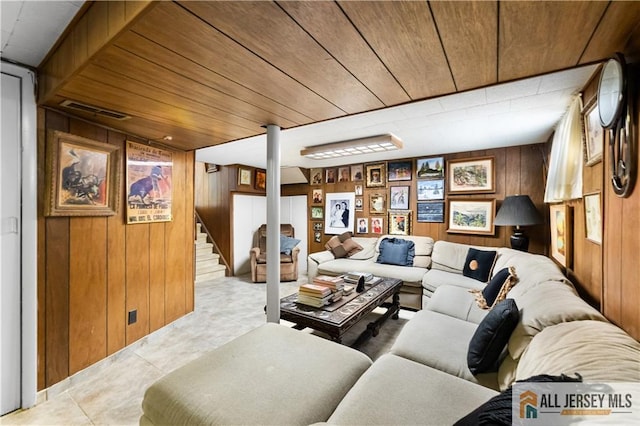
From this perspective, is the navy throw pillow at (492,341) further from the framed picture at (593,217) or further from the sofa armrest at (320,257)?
the sofa armrest at (320,257)

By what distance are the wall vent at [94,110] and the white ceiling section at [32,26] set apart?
261mm

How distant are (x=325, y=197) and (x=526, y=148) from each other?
336cm

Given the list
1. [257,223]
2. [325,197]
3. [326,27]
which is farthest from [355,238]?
[326,27]

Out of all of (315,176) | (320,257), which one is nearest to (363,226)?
(320,257)

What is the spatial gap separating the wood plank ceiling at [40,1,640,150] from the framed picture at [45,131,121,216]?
315mm

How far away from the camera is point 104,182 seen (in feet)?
7.02

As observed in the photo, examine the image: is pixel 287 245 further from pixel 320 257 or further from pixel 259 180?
pixel 259 180

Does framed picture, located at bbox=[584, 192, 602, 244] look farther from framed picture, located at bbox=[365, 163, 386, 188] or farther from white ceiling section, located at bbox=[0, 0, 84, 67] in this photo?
framed picture, located at bbox=[365, 163, 386, 188]

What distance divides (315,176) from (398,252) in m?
2.45

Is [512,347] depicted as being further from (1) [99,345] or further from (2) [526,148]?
(2) [526,148]

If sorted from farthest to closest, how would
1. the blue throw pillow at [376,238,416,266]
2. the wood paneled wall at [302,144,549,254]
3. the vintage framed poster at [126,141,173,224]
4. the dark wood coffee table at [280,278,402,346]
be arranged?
the blue throw pillow at [376,238,416,266], the wood paneled wall at [302,144,549,254], the vintage framed poster at [126,141,173,224], the dark wood coffee table at [280,278,402,346]

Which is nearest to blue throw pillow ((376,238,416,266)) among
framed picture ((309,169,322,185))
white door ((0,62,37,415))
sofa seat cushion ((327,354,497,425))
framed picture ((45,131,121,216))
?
framed picture ((309,169,322,185))

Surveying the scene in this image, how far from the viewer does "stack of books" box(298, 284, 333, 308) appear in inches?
94.4

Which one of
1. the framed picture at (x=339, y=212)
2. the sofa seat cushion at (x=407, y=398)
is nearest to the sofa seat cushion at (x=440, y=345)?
the sofa seat cushion at (x=407, y=398)
